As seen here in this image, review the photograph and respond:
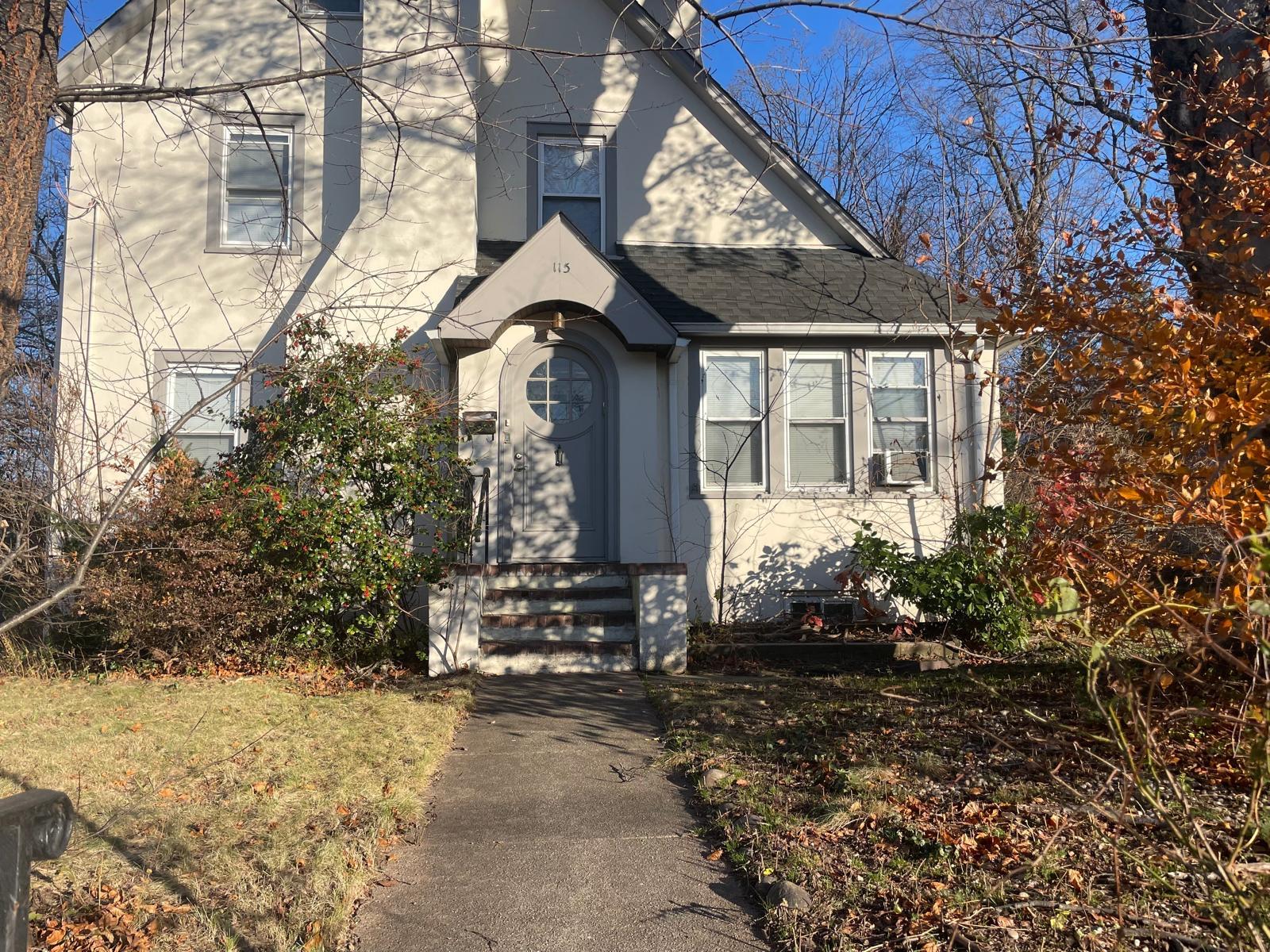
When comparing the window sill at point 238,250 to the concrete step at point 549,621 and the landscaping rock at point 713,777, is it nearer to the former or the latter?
the concrete step at point 549,621

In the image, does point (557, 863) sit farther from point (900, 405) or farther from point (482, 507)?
point (900, 405)

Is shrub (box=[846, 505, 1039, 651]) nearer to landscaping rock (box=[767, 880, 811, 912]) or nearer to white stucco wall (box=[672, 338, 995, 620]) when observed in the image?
white stucco wall (box=[672, 338, 995, 620])

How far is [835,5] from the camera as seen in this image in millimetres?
4461

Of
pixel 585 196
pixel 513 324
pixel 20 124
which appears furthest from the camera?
pixel 585 196

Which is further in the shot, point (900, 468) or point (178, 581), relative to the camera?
point (900, 468)

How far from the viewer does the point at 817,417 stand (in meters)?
10.8

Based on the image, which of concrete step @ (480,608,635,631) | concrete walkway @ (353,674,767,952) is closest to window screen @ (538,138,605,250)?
concrete step @ (480,608,635,631)

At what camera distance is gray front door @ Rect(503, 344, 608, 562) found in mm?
10211

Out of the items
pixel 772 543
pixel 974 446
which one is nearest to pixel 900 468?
pixel 974 446

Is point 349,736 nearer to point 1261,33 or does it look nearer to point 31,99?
point 31,99

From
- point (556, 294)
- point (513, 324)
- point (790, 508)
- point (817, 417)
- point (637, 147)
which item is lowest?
point (790, 508)

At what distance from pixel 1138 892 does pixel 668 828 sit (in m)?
1.96

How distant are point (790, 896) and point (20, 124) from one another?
14.4 feet

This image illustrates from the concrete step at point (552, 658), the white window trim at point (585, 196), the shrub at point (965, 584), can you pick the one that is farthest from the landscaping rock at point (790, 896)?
the white window trim at point (585, 196)
